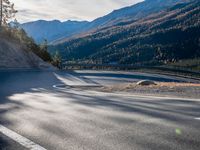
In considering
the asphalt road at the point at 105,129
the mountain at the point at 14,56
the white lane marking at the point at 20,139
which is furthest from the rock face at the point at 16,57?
the white lane marking at the point at 20,139

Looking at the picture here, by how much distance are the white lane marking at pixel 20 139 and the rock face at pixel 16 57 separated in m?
42.4

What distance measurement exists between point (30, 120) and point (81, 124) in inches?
54.0

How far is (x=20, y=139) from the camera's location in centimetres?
598

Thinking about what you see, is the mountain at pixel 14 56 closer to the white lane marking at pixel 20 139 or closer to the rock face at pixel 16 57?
the rock face at pixel 16 57

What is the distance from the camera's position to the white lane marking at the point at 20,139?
540cm

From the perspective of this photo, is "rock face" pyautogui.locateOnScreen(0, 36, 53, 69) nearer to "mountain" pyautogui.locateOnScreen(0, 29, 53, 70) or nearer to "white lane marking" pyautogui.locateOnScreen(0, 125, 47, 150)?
"mountain" pyautogui.locateOnScreen(0, 29, 53, 70)

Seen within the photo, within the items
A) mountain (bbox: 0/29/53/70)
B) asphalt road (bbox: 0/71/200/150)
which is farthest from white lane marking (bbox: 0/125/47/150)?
mountain (bbox: 0/29/53/70)

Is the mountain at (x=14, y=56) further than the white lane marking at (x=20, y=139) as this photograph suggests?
Yes

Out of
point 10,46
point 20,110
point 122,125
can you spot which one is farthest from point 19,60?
point 122,125

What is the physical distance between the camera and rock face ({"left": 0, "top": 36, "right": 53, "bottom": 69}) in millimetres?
50094

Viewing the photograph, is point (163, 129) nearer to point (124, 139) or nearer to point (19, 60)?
point (124, 139)

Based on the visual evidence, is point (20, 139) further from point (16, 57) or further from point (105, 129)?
point (16, 57)

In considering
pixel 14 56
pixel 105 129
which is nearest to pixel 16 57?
pixel 14 56

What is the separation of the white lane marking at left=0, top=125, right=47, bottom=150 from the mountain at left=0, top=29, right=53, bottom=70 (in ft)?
138
